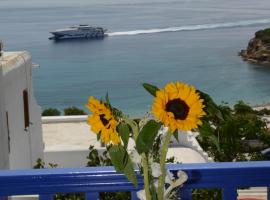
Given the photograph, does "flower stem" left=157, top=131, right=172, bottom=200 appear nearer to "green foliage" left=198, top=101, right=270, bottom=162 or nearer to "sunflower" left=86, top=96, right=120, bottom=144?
"sunflower" left=86, top=96, right=120, bottom=144

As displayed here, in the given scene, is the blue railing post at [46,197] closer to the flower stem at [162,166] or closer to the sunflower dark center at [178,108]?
the flower stem at [162,166]

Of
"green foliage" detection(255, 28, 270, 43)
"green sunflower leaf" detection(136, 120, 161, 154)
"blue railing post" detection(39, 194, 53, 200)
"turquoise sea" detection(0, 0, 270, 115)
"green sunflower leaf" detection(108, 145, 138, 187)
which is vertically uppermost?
"green sunflower leaf" detection(136, 120, 161, 154)

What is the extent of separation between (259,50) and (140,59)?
1145 cm

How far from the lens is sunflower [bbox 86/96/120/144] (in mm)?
1364

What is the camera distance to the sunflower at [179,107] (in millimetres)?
1310

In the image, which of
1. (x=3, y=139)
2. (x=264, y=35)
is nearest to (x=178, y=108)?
(x=3, y=139)

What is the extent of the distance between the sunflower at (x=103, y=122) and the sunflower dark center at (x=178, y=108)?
0.48 ft

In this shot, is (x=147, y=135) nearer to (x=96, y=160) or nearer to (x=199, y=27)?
(x=96, y=160)

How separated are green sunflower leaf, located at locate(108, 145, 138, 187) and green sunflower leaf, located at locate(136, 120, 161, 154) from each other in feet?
0.13

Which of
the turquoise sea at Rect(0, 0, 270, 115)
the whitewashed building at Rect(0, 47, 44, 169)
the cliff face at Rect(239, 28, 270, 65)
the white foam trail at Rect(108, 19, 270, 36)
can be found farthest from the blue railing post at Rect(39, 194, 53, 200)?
the white foam trail at Rect(108, 19, 270, 36)

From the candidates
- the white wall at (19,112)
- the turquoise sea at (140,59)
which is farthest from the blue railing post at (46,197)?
the turquoise sea at (140,59)

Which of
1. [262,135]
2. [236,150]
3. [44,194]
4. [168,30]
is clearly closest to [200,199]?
[44,194]

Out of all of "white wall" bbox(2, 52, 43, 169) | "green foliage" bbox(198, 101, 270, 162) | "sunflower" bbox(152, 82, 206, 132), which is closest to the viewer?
"sunflower" bbox(152, 82, 206, 132)

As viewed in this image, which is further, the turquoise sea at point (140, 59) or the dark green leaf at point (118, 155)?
the turquoise sea at point (140, 59)
